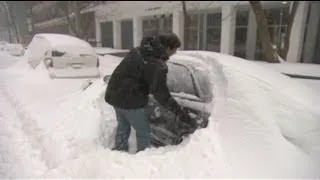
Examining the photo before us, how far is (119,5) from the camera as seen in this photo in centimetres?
165

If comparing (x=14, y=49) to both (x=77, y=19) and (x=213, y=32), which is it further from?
(x=213, y=32)

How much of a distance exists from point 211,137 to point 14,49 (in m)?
1.58

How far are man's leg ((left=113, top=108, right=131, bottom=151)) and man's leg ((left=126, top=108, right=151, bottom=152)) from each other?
0.52 feet

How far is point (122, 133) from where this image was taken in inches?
109

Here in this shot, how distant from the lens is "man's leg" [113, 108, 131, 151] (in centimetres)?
269

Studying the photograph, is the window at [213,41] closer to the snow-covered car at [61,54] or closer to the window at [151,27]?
the window at [151,27]

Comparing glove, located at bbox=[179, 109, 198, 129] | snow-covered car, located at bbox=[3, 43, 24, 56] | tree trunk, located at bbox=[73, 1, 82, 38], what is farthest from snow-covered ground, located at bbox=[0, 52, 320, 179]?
tree trunk, located at bbox=[73, 1, 82, 38]

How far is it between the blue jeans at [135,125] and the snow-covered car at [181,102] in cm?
17

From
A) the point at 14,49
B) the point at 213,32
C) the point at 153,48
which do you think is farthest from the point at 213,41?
the point at 14,49

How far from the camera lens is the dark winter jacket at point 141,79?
89.4 inches

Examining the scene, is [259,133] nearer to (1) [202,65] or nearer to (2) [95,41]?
(1) [202,65]

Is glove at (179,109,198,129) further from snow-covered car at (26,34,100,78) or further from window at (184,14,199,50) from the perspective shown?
snow-covered car at (26,34,100,78)

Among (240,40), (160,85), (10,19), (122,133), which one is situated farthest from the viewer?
(240,40)

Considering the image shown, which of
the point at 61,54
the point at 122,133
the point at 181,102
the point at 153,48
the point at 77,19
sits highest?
the point at 77,19
